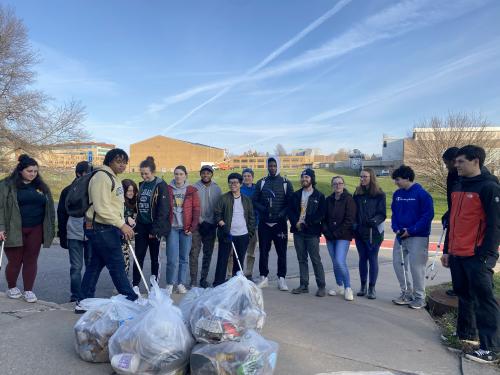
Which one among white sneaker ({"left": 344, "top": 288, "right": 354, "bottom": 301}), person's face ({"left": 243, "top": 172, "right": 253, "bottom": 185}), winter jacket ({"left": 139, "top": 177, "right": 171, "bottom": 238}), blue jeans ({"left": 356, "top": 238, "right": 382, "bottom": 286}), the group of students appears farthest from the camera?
person's face ({"left": 243, "top": 172, "right": 253, "bottom": 185})

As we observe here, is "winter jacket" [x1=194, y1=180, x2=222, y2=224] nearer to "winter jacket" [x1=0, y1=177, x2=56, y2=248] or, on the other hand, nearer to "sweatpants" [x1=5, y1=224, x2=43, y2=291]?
"sweatpants" [x1=5, y1=224, x2=43, y2=291]

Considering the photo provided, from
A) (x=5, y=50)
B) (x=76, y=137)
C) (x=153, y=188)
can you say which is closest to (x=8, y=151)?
(x=76, y=137)

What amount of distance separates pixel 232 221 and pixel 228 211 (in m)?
0.17

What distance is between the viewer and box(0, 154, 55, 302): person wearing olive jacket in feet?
15.7

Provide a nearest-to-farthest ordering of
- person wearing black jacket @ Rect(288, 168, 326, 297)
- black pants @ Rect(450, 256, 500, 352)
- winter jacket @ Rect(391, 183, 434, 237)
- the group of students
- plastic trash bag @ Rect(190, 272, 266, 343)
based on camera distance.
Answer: plastic trash bag @ Rect(190, 272, 266, 343) → black pants @ Rect(450, 256, 500, 352) → the group of students → winter jacket @ Rect(391, 183, 434, 237) → person wearing black jacket @ Rect(288, 168, 326, 297)

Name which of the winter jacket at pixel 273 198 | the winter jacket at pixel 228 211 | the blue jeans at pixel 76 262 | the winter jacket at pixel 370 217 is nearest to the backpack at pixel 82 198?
the blue jeans at pixel 76 262

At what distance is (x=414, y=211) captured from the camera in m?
5.18

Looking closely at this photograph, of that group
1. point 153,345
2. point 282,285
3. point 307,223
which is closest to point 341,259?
point 307,223

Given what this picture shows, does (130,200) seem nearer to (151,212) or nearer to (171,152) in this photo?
(151,212)

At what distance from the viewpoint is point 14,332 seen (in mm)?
3816

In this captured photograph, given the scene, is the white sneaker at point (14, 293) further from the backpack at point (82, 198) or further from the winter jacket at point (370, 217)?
the winter jacket at point (370, 217)

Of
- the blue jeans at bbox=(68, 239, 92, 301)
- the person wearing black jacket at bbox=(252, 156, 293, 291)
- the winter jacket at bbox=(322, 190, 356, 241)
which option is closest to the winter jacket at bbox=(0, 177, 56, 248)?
the blue jeans at bbox=(68, 239, 92, 301)

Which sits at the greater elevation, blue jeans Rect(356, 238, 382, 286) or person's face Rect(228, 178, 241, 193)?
person's face Rect(228, 178, 241, 193)

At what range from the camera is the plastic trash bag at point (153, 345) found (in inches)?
113
